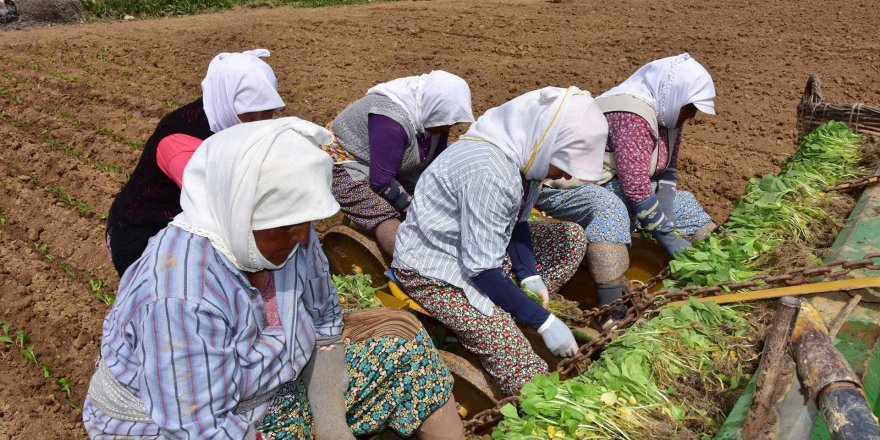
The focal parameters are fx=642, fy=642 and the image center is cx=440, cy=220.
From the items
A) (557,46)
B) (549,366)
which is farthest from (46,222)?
(557,46)

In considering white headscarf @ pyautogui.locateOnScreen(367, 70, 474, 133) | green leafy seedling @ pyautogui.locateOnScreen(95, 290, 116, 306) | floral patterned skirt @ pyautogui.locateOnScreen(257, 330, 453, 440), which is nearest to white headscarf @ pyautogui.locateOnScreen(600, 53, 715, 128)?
white headscarf @ pyautogui.locateOnScreen(367, 70, 474, 133)

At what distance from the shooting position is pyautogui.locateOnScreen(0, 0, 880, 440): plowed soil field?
162 inches

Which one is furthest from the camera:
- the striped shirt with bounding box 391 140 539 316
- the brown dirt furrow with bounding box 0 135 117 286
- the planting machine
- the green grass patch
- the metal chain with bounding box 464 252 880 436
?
the green grass patch

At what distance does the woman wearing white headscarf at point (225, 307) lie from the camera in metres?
1.71

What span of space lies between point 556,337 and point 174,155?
1859 mm

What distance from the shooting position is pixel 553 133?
2686 mm

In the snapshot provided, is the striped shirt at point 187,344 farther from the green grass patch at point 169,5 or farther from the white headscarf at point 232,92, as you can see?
the green grass patch at point 169,5

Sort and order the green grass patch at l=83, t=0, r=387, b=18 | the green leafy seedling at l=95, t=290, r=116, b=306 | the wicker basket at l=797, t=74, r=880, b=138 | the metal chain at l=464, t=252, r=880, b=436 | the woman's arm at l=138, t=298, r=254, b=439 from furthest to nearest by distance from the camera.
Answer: the green grass patch at l=83, t=0, r=387, b=18
the green leafy seedling at l=95, t=290, r=116, b=306
the wicker basket at l=797, t=74, r=880, b=138
the metal chain at l=464, t=252, r=880, b=436
the woman's arm at l=138, t=298, r=254, b=439

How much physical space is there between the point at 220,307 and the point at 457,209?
1.28 meters

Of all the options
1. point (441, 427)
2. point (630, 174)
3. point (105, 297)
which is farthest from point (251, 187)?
point (105, 297)

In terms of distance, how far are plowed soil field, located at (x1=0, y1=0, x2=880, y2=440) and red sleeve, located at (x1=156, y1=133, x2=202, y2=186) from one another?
151cm

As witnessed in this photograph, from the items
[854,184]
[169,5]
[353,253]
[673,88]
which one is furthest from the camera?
[169,5]

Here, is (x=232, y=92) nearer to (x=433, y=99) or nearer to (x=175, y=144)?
(x=175, y=144)

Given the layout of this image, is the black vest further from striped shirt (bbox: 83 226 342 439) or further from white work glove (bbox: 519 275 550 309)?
white work glove (bbox: 519 275 550 309)
